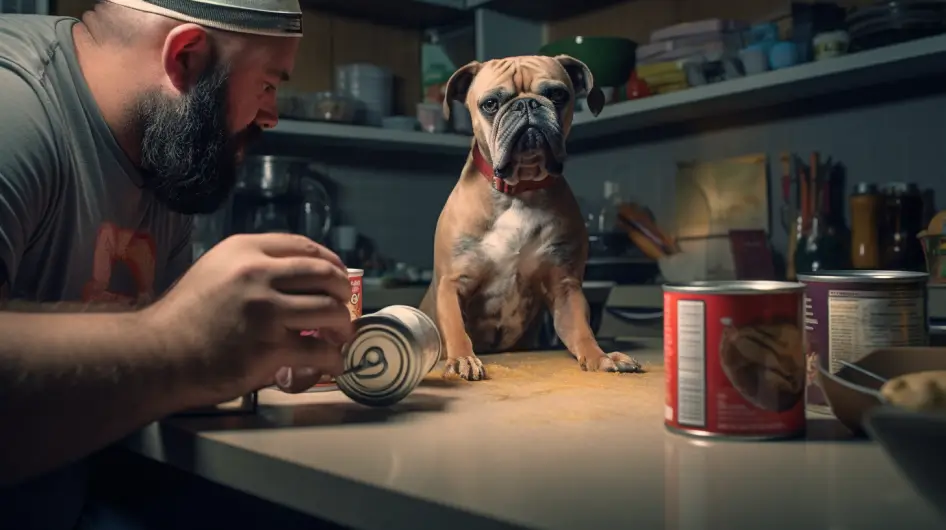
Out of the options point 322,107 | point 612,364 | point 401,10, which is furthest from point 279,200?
point 612,364

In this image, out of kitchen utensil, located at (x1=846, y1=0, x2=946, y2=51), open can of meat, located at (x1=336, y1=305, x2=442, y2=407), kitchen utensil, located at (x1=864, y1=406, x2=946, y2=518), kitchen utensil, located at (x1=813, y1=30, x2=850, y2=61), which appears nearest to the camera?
kitchen utensil, located at (x1=864, y1=406, x2=946, y2=518)

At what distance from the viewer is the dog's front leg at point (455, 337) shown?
91cm

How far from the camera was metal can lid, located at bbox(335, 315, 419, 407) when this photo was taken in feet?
2.25

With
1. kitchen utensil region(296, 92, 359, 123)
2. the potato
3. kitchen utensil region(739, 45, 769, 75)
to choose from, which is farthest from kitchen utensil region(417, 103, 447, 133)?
the potato

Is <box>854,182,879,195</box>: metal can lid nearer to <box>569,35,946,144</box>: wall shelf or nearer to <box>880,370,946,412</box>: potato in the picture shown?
<box>569,35,946,144</box>: wall shelf

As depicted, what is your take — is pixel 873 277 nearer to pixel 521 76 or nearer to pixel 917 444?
pixel 917 444

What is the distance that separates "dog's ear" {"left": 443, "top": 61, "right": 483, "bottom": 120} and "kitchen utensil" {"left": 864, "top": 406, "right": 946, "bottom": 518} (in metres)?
1.12

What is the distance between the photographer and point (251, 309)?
1.87 ft

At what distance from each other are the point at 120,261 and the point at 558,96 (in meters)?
0.73

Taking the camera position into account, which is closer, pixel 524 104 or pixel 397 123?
pixel 524 104

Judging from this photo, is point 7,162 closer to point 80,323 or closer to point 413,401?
point 80,323

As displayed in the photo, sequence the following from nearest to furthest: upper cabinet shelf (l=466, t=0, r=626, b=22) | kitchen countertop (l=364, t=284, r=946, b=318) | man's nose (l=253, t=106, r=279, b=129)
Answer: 1. man's nose (l=253, t=106, r=279, b=129)
2. kitchen countertop (l=364, t=284, r=946, b=318)
3. upper cabinet shelf (l=466, t=0, r=626, b=22)

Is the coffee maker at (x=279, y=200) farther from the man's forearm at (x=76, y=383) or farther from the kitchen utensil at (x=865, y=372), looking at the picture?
the kitchen utensil at (x=865, y=372)

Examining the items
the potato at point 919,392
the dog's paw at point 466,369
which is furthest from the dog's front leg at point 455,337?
the potato at point 919,392
